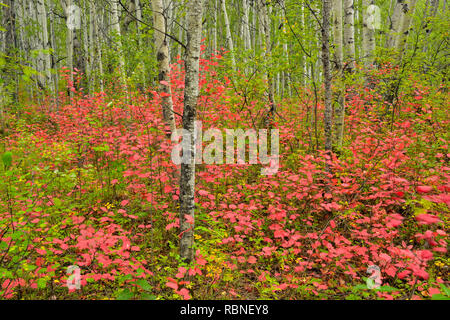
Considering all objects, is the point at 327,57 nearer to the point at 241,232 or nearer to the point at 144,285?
the point at 241,232

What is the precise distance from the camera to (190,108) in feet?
7.89

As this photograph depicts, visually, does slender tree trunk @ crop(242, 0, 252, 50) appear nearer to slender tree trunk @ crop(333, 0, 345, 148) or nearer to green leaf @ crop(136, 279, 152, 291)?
slender tree trunk @ crop(333, 0, 345, 148)

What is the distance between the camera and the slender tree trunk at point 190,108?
2.34 metres

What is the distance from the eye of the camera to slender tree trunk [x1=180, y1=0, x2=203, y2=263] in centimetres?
234

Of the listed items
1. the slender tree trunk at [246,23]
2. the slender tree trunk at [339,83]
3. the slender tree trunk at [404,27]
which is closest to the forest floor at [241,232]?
the slender tree trunk at [339,83]

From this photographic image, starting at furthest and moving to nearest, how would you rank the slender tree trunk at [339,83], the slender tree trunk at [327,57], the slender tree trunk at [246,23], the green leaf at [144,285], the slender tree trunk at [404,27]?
the slender tree trunk at [246,23], the slender tree trunk at [404,27], the slender tree trunk at [339,83], the slender tree trunk at [327,57], the green leaf at [144,285]

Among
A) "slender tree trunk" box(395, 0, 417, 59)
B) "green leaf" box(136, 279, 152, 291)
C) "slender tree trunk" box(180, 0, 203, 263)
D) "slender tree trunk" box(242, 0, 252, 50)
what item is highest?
"slender tree trunk" box(242, 0, 252, 50)

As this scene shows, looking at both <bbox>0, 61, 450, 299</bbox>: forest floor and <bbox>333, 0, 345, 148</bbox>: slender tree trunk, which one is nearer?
<bbox>0, 61, 450, 299</bbox>: forest floor

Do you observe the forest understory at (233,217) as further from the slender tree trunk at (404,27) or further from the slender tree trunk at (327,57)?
the slender tree trunk at (404,27)

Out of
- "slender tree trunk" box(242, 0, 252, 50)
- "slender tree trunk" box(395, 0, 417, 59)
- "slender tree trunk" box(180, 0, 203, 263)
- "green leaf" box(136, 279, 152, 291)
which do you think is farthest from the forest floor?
"slender tree trunk" box(242, 0, 252, 50)

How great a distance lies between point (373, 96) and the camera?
6.27 m

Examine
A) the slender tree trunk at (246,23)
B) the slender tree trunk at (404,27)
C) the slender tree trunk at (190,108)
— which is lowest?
the slender tree trunk at (190,108)

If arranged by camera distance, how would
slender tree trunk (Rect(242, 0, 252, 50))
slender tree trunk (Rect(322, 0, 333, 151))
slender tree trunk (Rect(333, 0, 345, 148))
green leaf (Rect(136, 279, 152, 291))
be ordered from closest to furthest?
1. green leaf (Rect(136, 279, 152, 291))
2. slender tree trunk (Rect(322, 0, 333, 151))
3. slender tree trunk (Rect(333, 0, 345, 148))
4. slender tree trunk (Rect(242, 0, 252, 50))

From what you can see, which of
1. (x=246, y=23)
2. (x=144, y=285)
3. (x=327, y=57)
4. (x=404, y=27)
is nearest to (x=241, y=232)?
(x=144, y=285)
